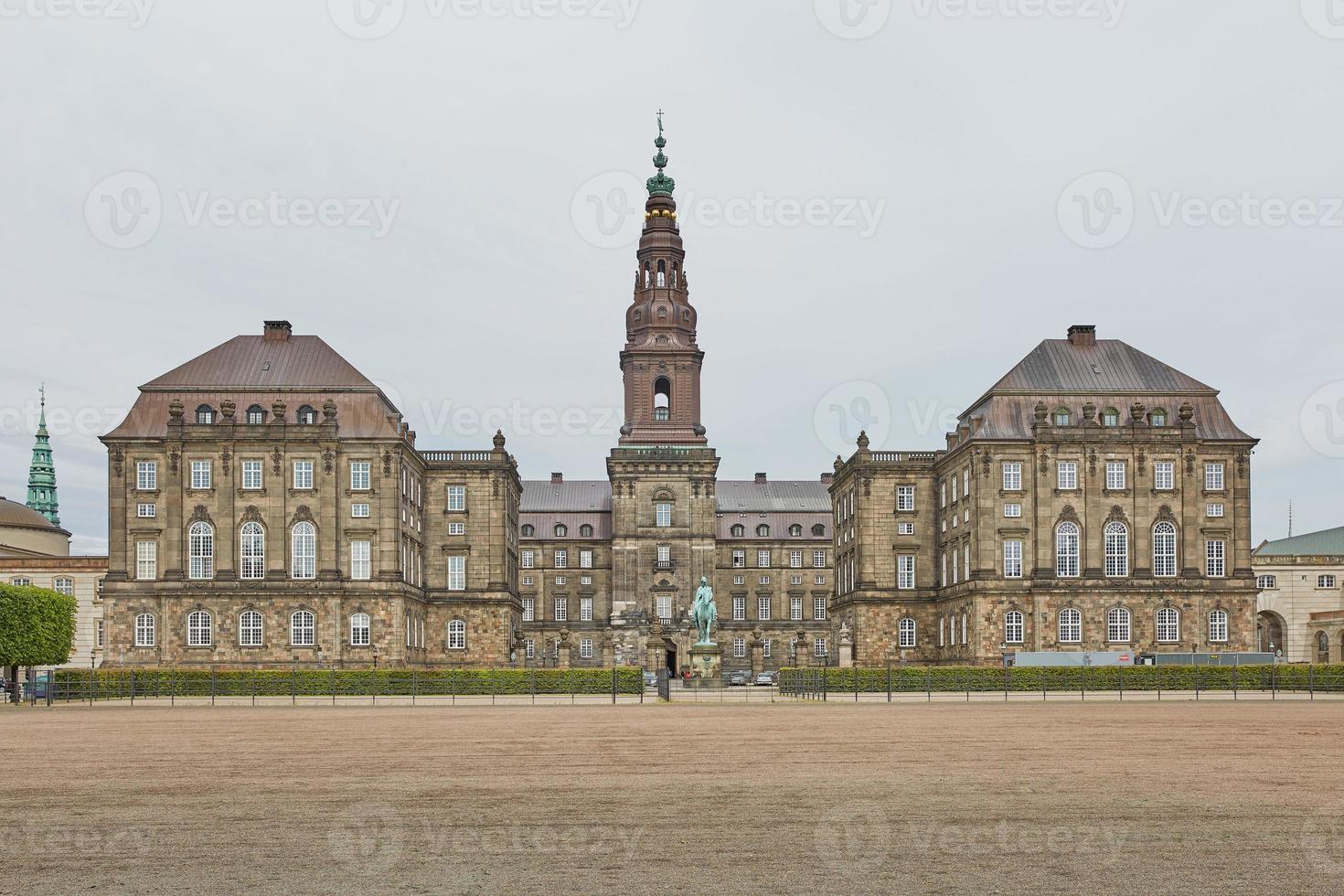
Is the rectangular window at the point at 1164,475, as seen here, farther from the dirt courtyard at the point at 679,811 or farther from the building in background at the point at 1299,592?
the dirt courtyard at the point at 679,811

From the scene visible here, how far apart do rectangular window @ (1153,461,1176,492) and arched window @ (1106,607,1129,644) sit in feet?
26.2

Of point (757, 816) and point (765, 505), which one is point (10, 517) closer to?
point (765, 505)

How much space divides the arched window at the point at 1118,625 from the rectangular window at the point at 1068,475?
779cm

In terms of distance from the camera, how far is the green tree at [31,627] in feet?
234

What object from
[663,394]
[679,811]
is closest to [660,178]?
[663,394]

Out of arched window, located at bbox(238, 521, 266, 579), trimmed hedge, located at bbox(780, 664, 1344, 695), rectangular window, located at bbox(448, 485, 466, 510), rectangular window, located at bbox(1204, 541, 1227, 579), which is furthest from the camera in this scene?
rectangular window, located at bbox(448, 485, 466, 510)

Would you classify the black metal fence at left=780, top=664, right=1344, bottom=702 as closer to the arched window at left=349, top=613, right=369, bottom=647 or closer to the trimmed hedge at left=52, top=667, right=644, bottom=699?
the trimmed hedge at left=52, top=667, right=644, bottom=699

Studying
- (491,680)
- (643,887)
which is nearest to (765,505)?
(491,680)

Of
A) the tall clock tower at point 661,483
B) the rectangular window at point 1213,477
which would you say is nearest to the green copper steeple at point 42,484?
the tall clock tower at point 661,483

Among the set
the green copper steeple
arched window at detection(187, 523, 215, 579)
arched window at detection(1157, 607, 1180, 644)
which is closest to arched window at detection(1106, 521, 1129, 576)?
arched window at detection(1157, 607, 1180, 644)

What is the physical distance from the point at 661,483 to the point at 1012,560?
4268 cm

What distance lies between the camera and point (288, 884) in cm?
1684

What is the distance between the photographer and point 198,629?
87.6m

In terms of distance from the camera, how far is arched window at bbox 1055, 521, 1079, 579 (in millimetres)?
88688
